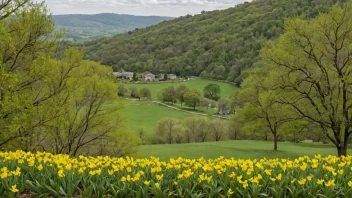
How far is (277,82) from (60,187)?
16.3 meters

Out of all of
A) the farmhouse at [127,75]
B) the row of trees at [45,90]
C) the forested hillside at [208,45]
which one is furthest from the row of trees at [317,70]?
the farmhouse at [127,75]

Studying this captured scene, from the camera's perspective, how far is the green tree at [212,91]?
97688mm

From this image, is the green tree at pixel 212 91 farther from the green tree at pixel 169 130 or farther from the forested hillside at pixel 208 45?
the green tree at pixel 169 130

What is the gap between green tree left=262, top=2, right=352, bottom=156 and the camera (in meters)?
18.5

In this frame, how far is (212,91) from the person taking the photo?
3863 inches

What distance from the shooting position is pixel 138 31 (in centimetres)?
19538

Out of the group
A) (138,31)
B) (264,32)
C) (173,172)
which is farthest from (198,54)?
(173,172)

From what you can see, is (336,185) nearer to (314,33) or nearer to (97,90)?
(314,33)

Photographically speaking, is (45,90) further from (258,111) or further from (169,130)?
(169,130)

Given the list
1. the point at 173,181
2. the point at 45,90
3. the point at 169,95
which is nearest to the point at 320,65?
the point at 45,90

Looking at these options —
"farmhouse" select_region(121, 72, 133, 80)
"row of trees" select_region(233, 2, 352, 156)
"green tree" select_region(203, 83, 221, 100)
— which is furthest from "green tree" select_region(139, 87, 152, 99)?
"row of trees" select_region(233, 2, 352, 156)

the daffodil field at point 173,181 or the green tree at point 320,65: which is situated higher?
the green tree at point 320,65

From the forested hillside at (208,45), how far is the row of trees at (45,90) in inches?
3234

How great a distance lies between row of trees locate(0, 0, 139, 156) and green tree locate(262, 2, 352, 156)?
11.0 m
